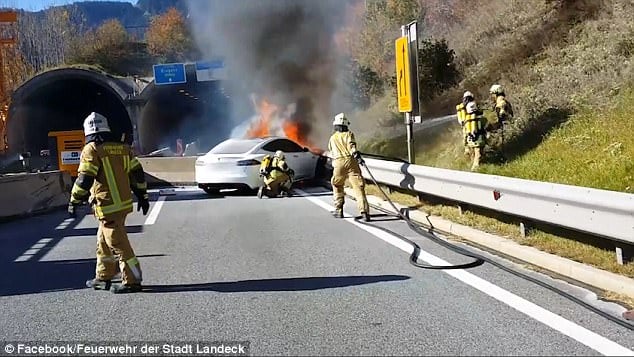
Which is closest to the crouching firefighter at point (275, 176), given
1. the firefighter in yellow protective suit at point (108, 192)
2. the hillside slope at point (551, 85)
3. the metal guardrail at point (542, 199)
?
the hillside slope at point (551, 85)

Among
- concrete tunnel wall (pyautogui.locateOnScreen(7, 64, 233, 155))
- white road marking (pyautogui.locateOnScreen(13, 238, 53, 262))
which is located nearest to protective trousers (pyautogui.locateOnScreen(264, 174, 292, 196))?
white road marking (pyautogui.locateOnScreen(13, 238, 53, 262))

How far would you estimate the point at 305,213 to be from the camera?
1184 cm

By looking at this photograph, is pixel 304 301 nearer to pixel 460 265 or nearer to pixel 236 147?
pixel 460 265

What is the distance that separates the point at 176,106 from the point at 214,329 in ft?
149

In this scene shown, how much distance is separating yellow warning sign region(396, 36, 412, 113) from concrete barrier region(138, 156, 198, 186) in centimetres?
961

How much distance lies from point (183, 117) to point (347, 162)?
39980 millimetres

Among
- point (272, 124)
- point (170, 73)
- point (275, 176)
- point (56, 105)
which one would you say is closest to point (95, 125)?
point (275, 176)

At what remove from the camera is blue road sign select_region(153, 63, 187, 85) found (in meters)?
38.5

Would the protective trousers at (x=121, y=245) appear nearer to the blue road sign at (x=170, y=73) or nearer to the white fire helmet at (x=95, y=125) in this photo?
the white fire helmet at (x=95, y=125)

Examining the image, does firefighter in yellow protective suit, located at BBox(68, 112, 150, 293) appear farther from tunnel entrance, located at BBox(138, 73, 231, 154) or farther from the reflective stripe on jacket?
tunnel entrance, located at BBox(138, 73, 231, 154)

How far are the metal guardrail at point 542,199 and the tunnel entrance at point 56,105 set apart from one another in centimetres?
3067

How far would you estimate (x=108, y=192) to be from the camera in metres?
6.23

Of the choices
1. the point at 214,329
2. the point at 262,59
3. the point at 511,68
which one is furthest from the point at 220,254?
the point at 262,59

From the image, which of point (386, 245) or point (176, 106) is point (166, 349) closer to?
point (386, 245)
